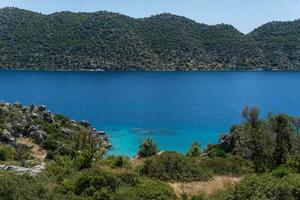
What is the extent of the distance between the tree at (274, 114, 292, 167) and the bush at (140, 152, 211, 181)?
450 centimetres

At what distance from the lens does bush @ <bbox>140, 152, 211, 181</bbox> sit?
2348cm

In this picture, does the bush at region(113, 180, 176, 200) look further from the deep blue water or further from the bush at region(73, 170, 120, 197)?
the deep blue water

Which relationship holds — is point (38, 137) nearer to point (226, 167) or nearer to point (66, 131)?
point (66, 131)

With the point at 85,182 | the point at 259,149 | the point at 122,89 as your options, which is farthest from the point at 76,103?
the point at 85,182

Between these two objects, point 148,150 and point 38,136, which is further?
point 38,136

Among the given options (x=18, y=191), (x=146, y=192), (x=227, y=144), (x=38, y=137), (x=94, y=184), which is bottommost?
(x=38, y=137)


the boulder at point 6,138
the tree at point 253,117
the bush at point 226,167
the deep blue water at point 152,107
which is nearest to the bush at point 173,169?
the bush at point 226,167

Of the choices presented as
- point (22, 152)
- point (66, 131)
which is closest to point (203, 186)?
point (22, 152)

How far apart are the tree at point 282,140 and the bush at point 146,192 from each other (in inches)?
387

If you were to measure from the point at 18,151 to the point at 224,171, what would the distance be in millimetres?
19994

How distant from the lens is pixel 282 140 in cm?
2659

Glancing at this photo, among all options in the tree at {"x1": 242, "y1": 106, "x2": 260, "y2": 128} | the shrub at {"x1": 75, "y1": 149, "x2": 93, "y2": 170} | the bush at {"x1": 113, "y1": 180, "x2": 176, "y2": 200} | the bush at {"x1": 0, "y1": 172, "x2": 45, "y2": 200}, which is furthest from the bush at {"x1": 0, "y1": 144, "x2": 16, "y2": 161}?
the bush at {"x1": 0, "y1": 172, "x2": 45, "y2": 200}

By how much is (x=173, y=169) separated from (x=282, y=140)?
6938mm

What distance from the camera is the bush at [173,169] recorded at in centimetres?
2348
